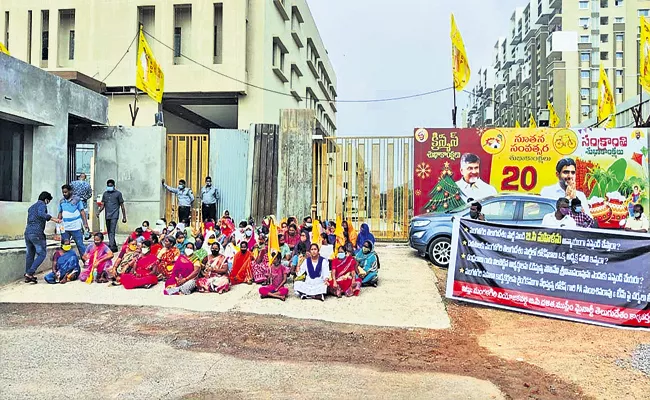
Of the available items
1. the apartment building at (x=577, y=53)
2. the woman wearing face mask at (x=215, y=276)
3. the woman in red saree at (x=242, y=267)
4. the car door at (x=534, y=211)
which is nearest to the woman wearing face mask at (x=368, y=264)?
the woman in red saree at (x=242, y=267)

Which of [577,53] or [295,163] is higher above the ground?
[577,53]

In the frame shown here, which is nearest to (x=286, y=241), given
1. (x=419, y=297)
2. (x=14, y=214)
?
(x=419, y=297)

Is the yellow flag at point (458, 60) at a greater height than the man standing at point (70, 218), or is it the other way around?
the yellow flag at point (458, 60)

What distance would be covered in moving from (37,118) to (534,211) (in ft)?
34.5

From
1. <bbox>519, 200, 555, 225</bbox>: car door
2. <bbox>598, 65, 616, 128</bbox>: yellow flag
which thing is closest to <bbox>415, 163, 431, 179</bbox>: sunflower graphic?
<bbox>519, 200, 555, 225</bbox>: car door

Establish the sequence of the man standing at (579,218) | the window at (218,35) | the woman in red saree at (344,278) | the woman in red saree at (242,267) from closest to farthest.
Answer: the woman in red saree at (344,278)
the man standing at (579,218)
the woman in red saree at (242,267)
the window at (218,35)

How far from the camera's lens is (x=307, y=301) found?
26.2 feet

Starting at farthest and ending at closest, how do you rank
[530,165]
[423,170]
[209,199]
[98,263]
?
1. [209,199]
2. [423,170]
3. [530,165]
4. [98,263]

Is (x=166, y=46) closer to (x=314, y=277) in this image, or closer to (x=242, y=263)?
(x=242, y=263)

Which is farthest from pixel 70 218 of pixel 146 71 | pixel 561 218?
pixel 561 218

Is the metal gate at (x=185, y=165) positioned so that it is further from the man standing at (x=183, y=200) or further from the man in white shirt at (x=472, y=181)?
the man in white shirt at (x=472, y=181)

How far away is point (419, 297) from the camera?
26.8 feet

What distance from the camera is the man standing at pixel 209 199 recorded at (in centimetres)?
1353

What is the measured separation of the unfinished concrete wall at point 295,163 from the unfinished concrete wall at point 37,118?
5.06 m
